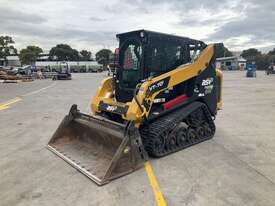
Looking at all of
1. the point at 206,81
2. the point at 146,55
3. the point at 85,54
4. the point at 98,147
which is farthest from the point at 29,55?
the point at 98,147

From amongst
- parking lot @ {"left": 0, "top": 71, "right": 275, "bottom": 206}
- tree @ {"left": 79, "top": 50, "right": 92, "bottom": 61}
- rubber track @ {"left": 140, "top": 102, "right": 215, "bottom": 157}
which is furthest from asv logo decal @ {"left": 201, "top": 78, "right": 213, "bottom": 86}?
tree @ {"left": 79, "top": 50, "right": 92, "bottom": 61}

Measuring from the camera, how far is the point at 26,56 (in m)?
81.8

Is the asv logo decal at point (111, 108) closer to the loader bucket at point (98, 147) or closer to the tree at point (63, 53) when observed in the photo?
the loader bucket at point (98, 147)

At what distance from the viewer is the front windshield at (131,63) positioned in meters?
6.95

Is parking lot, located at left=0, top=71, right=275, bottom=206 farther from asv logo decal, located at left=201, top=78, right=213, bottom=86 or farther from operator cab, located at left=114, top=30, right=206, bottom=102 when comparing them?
operator cab, located at left=114, top=30, right=206, bottom=102

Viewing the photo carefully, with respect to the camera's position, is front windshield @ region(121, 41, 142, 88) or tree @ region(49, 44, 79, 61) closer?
front windshield @ region(121, 41, 142, 88)

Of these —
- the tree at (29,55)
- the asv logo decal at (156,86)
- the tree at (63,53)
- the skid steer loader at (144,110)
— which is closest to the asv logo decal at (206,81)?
the skid steer loader at (144,110)

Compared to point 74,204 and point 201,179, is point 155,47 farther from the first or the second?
point 74,204

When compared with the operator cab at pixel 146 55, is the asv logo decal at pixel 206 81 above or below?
below

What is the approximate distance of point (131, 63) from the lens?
7172mm

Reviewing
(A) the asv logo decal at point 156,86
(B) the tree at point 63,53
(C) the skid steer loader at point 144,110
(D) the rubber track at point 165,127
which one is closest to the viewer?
(C) the skid steer loader at point 144,110

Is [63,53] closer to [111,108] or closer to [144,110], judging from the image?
[111,108]

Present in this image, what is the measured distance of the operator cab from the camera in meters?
6.64

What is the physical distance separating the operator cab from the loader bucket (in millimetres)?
1249
